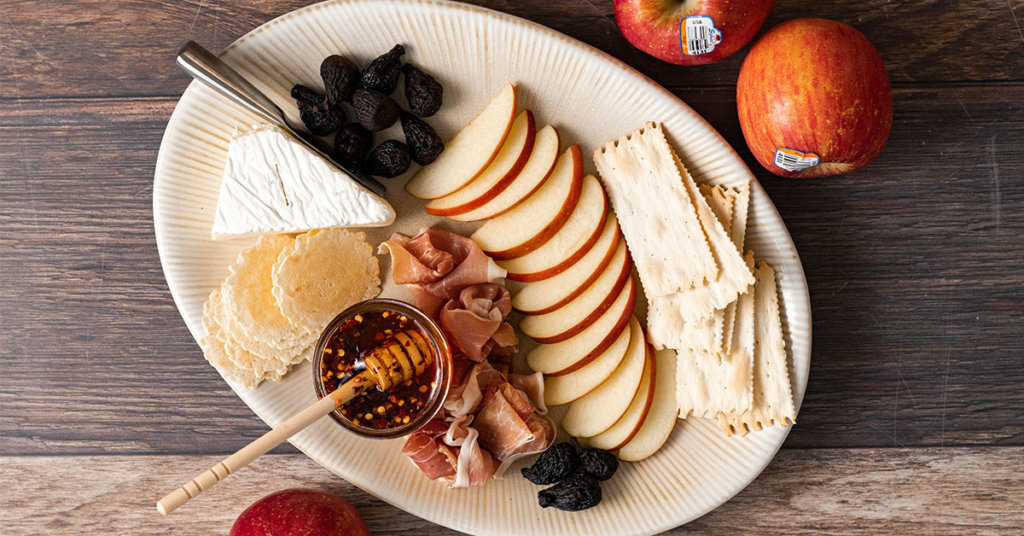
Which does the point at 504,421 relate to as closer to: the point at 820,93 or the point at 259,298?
the point at 259,298

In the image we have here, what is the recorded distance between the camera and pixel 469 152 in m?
1.71

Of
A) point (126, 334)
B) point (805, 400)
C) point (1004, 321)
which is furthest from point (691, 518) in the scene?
point (126, 334)

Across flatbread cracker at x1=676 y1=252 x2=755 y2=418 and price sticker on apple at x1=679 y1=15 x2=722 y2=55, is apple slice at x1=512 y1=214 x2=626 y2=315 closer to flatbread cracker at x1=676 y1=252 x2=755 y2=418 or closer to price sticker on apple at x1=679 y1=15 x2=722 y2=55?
flatbread cracker at x1=676 y1=252 x2=755 y2=418

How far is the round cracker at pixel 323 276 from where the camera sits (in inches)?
65.9

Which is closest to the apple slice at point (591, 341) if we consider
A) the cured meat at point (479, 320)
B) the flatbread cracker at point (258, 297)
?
the cured meat at point (479, 320)

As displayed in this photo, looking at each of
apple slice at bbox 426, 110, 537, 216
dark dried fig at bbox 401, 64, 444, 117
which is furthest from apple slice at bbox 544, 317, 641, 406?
dark dried fig at bbox 401, 64, 444, 117

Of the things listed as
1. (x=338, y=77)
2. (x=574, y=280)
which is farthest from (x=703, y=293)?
(x=338, y=77)

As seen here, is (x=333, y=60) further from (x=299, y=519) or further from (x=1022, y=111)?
(x=1022, y=111)

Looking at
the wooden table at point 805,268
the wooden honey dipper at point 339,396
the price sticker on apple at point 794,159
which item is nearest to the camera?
the wooden honey dipper at point 339,396

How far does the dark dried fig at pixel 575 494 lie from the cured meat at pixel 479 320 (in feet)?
1.32

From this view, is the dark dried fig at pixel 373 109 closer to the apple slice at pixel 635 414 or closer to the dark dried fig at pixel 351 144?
the dark dried fig at pixel 351 144

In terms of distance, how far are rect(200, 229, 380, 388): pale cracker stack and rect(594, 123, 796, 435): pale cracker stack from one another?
2.41 ft

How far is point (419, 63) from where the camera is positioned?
1707mm

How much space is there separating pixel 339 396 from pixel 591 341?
67 centimetres
